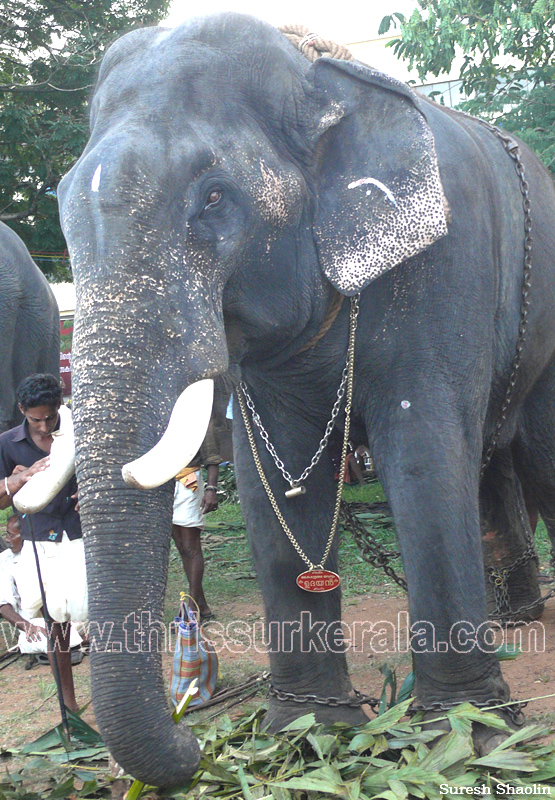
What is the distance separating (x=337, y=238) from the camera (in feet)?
9.12

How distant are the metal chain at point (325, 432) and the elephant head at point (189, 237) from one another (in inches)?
4.9

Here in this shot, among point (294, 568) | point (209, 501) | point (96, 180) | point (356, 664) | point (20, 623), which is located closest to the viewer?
point (96, 180)

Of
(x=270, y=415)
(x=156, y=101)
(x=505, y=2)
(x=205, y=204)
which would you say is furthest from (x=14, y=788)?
(x=505, y=2)

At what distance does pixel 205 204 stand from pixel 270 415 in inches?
39.8

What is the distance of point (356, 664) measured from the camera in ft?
14.6

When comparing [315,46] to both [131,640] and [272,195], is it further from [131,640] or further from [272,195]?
[131,640]

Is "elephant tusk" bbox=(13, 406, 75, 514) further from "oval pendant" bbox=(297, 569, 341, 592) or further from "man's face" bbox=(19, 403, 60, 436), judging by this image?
"man's face" bbox=(19, 403, 60, 436)

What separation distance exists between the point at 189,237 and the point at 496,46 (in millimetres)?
5576

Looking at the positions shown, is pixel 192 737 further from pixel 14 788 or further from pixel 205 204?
pixel 205 204

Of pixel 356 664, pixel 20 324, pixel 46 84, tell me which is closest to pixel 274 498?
pixel 356 664

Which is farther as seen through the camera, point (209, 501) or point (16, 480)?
point (209, 501)

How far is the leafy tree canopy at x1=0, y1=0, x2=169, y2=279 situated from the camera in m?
11.9

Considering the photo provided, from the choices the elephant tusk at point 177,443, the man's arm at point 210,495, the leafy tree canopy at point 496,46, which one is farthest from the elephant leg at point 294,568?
the leafy tree canopy at point 496,46

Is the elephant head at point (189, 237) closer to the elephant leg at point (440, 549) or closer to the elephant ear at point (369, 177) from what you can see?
the elephant ear at point (369, 177)
